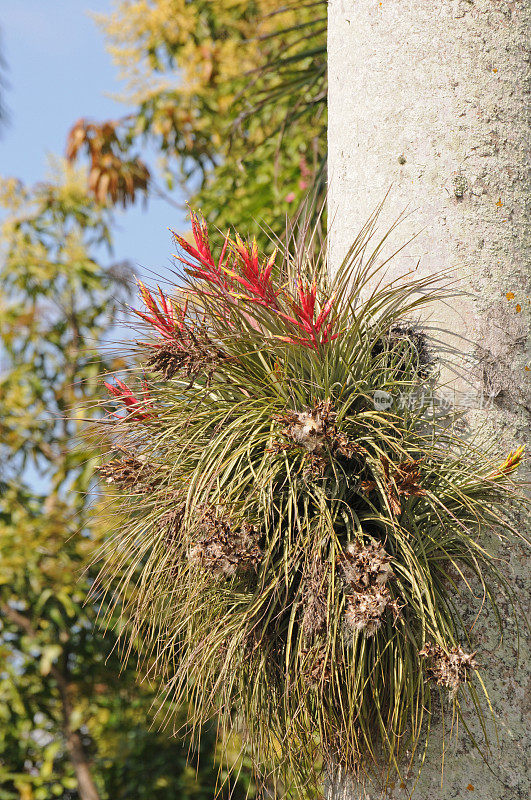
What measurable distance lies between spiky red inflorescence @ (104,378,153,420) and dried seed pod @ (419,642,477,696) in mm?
662

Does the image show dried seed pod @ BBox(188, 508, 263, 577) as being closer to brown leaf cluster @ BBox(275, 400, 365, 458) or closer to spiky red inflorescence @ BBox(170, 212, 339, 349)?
brown leaf cluster @ BBox(275, 400, 365, 458)

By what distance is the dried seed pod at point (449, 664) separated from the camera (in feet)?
3.57

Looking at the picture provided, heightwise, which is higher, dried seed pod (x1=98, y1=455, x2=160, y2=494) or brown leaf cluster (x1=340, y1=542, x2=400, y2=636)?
dried seed pod (x1=98, y1=455, x2=160, y2=494)

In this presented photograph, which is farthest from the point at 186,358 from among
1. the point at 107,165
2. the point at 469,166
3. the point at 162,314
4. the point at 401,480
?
the point at 107,165

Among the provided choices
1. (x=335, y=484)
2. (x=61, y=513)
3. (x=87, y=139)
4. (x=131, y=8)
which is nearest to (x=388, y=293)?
(x=335, y=484)

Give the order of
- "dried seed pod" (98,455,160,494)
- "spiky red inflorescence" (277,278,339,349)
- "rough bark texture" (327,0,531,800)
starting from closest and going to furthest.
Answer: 1. "spiky red inflorescence" (277,278,339,349)
2. "rough bark texture" (327,0,531,800)
3. "dried seed pod" (98,455,160,494)

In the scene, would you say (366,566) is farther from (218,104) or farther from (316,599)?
(218,104)

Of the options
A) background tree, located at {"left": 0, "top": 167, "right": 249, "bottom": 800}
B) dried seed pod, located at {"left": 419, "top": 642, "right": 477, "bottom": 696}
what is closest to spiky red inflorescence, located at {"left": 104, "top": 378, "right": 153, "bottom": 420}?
dried seed pod, located at {"left": 419, "top": 642, "right": 477, "bottom": 696}

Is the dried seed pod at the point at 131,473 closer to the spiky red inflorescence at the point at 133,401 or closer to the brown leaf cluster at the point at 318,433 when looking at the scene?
the spiky red inflorescence at the point at 133,401

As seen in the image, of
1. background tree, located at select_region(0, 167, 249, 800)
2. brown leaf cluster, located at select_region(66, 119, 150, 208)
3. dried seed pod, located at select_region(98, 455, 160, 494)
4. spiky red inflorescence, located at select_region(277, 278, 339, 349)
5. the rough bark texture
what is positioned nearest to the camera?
spiky red inflorescence, located at select_region(277, 278, 339, 349)

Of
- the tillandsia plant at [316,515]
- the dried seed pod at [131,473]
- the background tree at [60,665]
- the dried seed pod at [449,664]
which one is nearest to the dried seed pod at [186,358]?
the tillandsia plant at [316,515]

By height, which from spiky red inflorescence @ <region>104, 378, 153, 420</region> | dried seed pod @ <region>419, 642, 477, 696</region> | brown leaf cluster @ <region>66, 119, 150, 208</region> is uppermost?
brown leaf cluster @ <region>66, 119, 150, 208</region>

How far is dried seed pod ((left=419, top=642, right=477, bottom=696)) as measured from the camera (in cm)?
109

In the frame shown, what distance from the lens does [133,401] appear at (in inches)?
60.3
